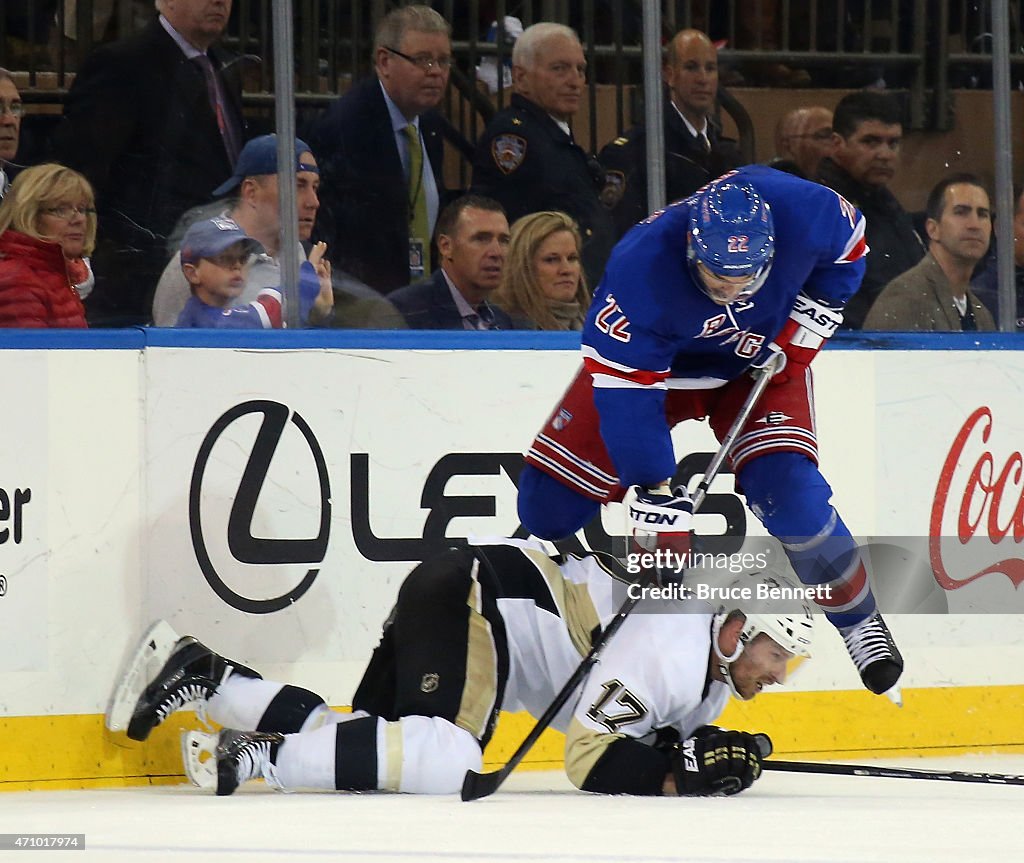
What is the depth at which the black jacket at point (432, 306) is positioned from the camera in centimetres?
471

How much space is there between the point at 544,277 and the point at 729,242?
1.07 meters

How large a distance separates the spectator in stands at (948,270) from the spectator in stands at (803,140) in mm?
373

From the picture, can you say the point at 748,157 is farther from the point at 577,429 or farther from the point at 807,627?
the point at 807,627

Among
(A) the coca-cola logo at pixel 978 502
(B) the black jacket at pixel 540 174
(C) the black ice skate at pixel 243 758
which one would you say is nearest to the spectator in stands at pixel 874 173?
(A) the coca-cola logo at pixel 978 502

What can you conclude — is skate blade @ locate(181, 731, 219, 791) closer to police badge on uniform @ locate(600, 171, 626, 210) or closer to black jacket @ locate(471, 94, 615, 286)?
black jacket @ locate(471, 94, 615, 286)

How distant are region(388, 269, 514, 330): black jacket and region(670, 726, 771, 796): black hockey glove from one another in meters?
1.41

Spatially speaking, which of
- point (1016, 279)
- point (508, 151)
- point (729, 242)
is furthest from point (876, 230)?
point (729, 242)

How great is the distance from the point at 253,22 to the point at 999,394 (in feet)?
7.69

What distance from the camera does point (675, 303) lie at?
3.99 m

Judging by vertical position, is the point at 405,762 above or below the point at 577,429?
below

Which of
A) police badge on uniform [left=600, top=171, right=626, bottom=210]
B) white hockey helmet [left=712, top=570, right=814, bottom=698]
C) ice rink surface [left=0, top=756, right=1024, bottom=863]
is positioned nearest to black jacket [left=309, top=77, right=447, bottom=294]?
police badge on uniform [left=600, top=171, right=626, bottom=210]

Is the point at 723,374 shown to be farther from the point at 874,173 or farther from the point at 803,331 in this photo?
the point at 874,173

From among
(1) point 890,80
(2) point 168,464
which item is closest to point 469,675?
(2) point 168,464

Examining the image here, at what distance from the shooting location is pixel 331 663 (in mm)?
4516
